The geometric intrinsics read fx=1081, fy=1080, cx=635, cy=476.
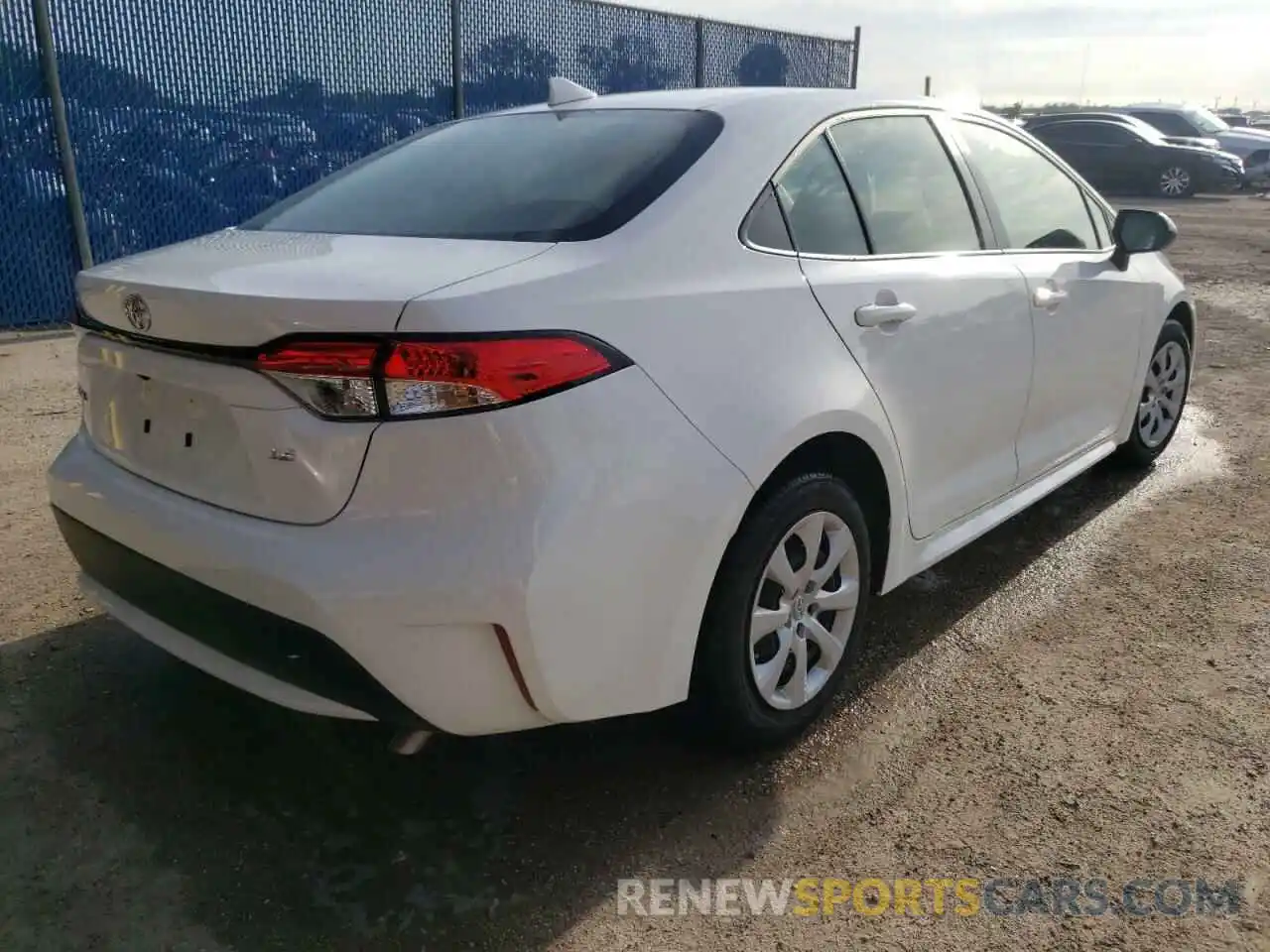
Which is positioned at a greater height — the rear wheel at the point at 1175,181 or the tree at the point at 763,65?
the tree at the point at 763,65

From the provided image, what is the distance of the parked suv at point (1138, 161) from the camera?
745 inches

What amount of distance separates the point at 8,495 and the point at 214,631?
2.75 m

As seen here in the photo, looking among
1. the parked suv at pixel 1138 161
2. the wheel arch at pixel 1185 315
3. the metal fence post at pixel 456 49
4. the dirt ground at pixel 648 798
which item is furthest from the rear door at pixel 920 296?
the parked suv at pixel 1138 161

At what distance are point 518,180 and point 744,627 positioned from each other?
1196mm

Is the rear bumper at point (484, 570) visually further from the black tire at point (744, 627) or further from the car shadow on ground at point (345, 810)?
the car shadow on ground at point (345, 810)

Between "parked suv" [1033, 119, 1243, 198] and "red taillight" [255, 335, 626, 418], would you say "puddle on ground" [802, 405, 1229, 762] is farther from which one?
"parked suv" [1033, 119, 1243, 198]

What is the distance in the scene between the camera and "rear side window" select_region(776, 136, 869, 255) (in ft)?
8.71

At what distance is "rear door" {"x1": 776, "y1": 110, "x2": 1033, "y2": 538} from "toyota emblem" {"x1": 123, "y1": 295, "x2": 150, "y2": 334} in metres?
1.47

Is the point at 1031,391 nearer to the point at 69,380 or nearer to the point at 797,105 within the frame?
the point at 797,105

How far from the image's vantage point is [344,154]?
29.2ft

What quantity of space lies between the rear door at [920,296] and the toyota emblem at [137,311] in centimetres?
147

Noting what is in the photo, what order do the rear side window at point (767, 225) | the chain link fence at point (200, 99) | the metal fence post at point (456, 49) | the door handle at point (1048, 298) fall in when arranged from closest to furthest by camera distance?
the rear side window at point (767, 225) < the door handle at point (1048, 298) < the chain link fence at point (200, 99) < the metal fence post at point (456, 49)

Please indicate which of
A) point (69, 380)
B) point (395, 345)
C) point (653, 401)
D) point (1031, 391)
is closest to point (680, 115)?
point (653, 401)

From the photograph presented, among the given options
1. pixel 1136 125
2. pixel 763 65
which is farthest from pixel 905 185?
pixel 1136 125
